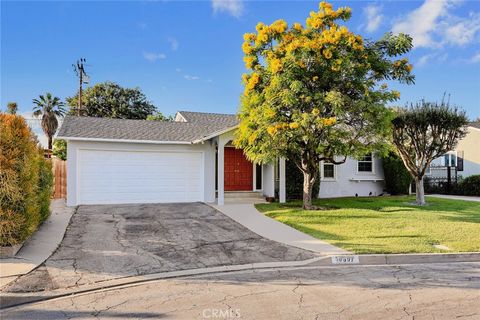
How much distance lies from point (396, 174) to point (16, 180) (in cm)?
1772

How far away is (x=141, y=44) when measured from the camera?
19469mm

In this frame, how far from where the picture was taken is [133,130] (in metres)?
15.9

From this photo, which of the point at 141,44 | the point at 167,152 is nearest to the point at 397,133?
the point at 167,152

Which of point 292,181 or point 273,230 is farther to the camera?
point 292,181

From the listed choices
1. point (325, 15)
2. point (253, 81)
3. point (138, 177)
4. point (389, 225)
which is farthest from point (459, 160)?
point (138, 177)

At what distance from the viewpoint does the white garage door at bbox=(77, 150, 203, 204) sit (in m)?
14.3

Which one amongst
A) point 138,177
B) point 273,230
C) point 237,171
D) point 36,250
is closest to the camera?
point 36,250

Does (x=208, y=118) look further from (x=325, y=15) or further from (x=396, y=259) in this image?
(x=396, y=259)

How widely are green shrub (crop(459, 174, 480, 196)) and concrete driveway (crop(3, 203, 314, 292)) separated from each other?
54.1 ft

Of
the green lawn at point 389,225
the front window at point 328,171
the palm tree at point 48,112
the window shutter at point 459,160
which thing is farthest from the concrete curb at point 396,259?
the palm tree at point 48,112

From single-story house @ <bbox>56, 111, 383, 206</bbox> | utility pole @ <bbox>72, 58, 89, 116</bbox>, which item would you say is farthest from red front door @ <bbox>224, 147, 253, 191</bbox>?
utility pole @ <bbox>72, 58, 89, 116</bbox>

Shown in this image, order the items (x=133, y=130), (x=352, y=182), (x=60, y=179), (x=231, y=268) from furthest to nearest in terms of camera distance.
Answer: (x=352, y=182)
(x=60, y=179)
(x=133, y=130)
(x=231, y=268)

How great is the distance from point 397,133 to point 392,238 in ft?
23.9

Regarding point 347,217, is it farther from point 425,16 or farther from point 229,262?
point 425,16
